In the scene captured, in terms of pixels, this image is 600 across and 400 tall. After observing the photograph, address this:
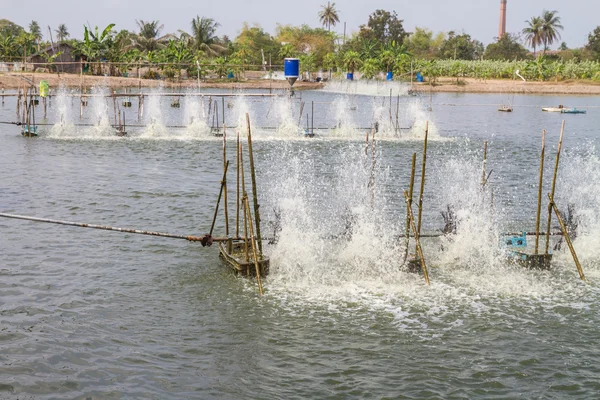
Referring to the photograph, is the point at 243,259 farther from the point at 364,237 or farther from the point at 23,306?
the point at 23,306

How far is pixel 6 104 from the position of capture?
207ft

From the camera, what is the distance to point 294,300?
13664 millimetres

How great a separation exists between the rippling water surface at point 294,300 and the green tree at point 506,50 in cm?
9360

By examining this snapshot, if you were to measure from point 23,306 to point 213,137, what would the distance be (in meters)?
26.5

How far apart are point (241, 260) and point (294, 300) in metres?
1.67

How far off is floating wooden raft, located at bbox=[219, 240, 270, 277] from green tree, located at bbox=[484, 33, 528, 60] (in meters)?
105

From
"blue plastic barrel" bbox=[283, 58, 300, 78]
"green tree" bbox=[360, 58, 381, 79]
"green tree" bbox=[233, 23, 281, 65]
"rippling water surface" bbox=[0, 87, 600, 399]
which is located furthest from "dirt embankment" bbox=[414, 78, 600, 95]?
"rippling water surface" bbox=[0, 87, 600, 399]

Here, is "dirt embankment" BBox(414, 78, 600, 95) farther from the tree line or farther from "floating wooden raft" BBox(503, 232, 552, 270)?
"floating wooden raft" BBox(503, 232, 552, 270)

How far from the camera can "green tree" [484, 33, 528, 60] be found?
115m

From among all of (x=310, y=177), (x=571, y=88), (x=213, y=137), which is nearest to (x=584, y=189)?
(x=310, y=177)

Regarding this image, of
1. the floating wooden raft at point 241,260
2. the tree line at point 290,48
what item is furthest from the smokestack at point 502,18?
the floating wooden raft at point 241,260

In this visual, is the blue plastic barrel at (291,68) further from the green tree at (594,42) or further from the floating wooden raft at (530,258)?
the green tree at (594,42)

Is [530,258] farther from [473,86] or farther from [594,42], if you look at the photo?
[594,42]

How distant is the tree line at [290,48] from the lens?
3115 inches
